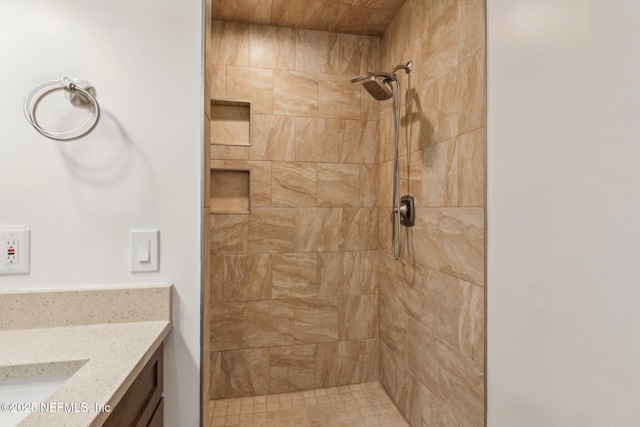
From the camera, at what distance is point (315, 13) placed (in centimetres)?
201

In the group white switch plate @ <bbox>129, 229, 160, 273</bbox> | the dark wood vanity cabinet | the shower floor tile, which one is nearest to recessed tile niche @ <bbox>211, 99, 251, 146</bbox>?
white switch plate @ <bbox>129, 229, 160, 273</bbox>

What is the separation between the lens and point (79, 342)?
2.78 ft

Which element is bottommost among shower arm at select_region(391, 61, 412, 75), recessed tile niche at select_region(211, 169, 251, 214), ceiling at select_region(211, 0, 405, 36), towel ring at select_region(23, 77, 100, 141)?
recessed tile niche at select_region(211, 169, 251, 214)

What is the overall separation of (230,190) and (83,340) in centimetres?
139

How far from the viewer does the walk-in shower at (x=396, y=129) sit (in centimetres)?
175

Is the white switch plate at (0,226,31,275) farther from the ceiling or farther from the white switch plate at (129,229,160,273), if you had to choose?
the ceiling

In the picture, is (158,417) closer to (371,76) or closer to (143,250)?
(143,250)

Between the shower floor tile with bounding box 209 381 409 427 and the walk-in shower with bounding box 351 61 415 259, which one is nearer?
the walk-in shower with bounding box 351 61 415 259

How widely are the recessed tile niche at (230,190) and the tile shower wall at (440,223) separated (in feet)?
3.28

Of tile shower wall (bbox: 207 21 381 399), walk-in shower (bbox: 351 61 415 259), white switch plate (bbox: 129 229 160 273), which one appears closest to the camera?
white switch plate (bbox: 129 229 160 273)

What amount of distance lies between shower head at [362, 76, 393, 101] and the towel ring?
1275mm

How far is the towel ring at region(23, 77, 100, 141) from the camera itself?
0.90 metres
